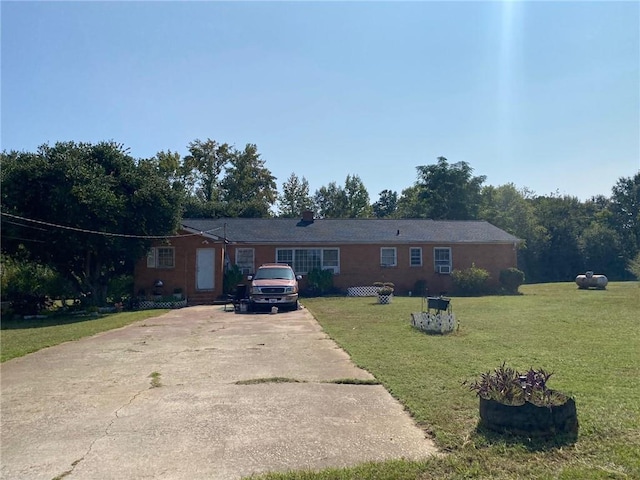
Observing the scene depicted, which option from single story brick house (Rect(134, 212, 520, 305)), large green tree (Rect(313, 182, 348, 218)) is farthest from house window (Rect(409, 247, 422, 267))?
large green tree (Rect(313, 182, 348, 218))

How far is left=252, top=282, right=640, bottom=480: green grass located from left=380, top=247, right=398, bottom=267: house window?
1164 cm

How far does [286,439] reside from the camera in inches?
182

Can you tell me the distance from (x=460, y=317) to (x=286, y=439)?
418 inches

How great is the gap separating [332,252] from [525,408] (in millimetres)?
21875

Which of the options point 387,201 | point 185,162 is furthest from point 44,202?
→ point 387,201

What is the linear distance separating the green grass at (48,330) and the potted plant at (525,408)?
29.0 ft

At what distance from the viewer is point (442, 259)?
2738 centimetres

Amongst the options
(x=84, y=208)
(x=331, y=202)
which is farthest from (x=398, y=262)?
(x=331, y=202)

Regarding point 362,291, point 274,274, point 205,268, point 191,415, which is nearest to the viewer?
point 191,415

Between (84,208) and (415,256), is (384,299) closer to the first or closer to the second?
(415,256)

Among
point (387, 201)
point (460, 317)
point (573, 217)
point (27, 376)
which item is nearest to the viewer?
point (27, 376)

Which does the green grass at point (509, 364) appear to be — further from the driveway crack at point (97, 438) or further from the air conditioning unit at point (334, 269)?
the air conditioning unit at point (334, 269)

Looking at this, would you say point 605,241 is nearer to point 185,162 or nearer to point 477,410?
point 185,162

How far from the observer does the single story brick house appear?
74.2 ft
